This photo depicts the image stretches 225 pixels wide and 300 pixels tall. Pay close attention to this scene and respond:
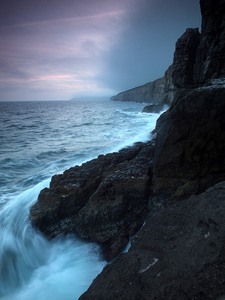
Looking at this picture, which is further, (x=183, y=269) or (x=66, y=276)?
(x=66, y=276)

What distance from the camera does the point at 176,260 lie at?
3.32m

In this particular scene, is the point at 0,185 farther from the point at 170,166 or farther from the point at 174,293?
the point at 174,293

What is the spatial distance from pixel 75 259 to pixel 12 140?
20.3 m

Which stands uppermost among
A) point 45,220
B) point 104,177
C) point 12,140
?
point 104,177

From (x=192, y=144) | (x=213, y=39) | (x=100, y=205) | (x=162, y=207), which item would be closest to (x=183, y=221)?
(x=162, y=207)

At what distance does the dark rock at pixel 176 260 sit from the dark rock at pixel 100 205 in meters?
2.62

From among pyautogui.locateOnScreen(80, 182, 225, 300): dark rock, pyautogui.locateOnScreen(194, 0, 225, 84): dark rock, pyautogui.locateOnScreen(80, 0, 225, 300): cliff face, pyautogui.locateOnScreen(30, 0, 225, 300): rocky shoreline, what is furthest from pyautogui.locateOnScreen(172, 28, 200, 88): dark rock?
pyautogui.locateOnScreen(80, 182, 225, 300): dark rock

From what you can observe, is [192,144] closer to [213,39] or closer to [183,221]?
[183,221]

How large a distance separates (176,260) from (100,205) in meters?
3.95

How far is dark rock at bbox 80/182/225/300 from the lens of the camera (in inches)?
117

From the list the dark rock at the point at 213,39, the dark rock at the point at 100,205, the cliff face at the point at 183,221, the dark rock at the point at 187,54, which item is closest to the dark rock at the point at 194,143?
the cliff face at the point at 183,221

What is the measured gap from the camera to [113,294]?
A: 3.22 meters

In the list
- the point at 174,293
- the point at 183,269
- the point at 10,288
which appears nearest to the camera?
the point at 174,293

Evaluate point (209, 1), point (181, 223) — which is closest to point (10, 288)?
point (181, 223)
